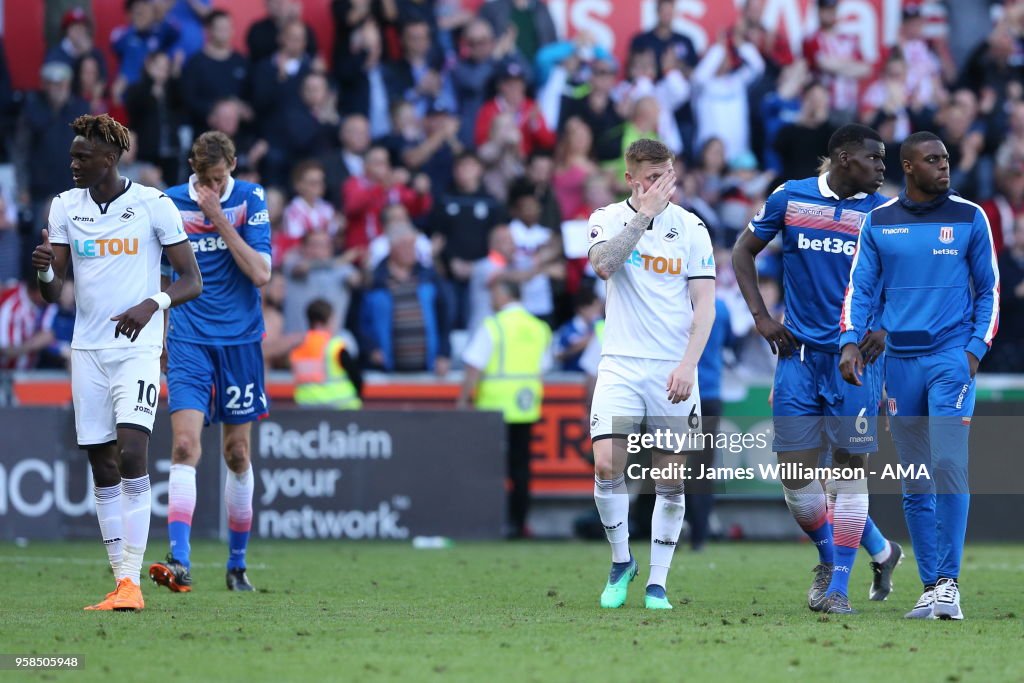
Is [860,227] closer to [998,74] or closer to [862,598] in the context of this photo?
[862,598]

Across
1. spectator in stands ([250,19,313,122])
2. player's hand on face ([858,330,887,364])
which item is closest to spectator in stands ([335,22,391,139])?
spectator in stands ([250,19,313,122])

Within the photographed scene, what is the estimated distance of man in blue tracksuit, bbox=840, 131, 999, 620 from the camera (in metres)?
8.91

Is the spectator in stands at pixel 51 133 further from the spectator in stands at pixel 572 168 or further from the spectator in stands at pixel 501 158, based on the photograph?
the spectator in stands at pixel 572 168

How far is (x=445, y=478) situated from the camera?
16.5m

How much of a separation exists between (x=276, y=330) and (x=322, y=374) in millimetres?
1169

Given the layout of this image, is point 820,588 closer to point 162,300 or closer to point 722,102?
point 162,300

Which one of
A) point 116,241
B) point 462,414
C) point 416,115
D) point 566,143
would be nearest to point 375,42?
point 416,115

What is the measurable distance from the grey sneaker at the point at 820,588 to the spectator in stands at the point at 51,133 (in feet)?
35.8

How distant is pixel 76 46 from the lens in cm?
1909

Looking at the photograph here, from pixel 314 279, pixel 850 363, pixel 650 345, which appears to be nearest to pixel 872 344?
pixel 850 363

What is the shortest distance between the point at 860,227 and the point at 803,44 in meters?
13.5

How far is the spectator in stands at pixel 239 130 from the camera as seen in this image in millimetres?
18172

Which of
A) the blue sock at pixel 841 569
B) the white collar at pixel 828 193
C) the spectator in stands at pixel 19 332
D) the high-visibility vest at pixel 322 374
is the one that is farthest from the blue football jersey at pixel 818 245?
the spectator in stands at pixel 19 332

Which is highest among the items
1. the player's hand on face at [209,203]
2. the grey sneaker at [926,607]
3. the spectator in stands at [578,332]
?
the player's hand on face at [209,203]
